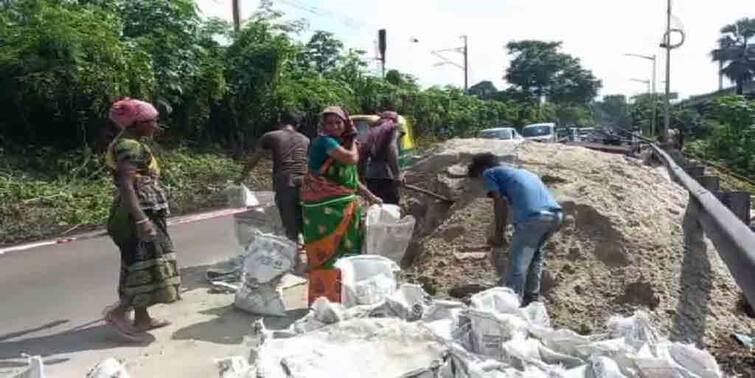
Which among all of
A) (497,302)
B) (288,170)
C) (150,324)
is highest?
(288,170)

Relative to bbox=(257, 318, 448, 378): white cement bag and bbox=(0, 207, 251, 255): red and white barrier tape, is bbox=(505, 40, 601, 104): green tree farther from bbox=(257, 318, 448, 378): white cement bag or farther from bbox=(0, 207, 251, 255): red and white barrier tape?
bbox=(257, 318, 448, 378): white cement bag

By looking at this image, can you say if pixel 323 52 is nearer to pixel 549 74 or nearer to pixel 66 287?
pixel 66 287

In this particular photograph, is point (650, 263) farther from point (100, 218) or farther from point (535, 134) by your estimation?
point (535, 134)

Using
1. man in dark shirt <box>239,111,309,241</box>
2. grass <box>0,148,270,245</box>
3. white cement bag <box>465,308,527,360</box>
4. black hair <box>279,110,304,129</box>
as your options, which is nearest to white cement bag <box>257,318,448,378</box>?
white cement bag <box>465,308,527,360</box>

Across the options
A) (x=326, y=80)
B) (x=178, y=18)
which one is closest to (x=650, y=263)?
(x=178, y=18)

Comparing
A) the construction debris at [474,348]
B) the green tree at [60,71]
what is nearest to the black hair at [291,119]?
the construction debris at [474,348]

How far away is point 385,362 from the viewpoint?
371 centimetres

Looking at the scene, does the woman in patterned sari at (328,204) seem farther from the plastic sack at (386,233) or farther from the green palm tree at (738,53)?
A: the green palm tree at (738,53)

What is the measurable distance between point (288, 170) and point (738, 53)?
3364 inches

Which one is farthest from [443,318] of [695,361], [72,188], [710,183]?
[72,188]

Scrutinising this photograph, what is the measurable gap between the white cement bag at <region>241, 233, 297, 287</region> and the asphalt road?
1.35 m

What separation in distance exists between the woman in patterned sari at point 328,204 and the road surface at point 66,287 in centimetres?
152

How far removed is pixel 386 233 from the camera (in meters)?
6.18

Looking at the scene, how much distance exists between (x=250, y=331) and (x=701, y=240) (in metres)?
3.31
